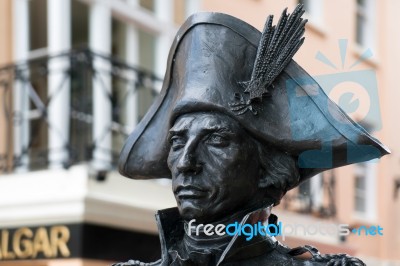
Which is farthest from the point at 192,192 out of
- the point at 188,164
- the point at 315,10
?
the point at 315,10

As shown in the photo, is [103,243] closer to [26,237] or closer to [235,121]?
[26,237]

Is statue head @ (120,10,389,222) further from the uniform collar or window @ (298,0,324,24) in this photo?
window @ (298,0,324,24)

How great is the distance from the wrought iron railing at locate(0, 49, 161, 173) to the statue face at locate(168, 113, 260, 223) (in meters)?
5.54

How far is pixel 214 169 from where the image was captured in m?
2.37

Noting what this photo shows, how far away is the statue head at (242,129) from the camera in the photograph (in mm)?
2377

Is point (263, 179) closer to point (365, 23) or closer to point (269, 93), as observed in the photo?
point (269, 93)

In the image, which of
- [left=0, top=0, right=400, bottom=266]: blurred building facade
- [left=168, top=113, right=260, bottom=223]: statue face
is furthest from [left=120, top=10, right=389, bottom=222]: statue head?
[left=0, top=0, right=400, bottom=266]: blurred building facade

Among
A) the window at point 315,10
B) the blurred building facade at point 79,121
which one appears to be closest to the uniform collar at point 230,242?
the blurred building facade at point 79,121

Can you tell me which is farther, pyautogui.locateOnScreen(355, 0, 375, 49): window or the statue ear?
pyautogui.locateOnScreen(355, 0, 375, 49): window

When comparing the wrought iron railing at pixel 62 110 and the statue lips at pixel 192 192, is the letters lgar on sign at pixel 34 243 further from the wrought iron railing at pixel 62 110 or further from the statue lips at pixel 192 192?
the statue lips at pixel 192 192

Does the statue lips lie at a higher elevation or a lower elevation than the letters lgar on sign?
higher

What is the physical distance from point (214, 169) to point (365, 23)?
A: 40.3 ft

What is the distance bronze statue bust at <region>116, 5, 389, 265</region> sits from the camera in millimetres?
2381

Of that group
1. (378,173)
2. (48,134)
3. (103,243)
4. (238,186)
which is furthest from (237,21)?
(378,173)
